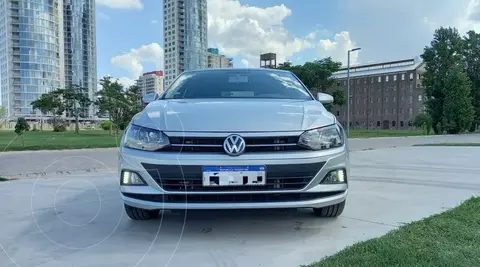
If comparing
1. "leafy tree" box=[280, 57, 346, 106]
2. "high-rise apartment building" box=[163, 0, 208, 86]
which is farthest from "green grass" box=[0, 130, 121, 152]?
"leafy tree" box=[280, 57, 346, 106]

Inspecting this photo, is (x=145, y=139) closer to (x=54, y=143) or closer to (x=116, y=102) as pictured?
(x=54, y=143)

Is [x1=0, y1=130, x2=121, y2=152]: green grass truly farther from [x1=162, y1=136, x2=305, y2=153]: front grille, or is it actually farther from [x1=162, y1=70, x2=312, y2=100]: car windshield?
[x1=162, y1=136, x2=305, y2=153]: front grille

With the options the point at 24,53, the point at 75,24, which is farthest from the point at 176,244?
the point at 24,53

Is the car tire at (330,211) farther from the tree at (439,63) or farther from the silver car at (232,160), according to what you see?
the tree at (439,63)

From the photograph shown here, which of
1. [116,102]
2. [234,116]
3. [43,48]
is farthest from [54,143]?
[43,48]

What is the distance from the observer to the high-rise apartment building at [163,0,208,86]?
34.9 meters

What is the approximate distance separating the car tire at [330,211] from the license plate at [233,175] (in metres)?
0.90

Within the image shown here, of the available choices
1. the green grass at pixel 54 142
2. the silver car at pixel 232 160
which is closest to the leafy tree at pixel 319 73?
the green grass at pixel 54 142

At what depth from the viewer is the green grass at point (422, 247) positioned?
1.94 m

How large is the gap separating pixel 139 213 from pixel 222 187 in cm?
96

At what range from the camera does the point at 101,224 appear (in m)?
2.90

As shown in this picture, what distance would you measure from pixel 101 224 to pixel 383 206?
2625 mm

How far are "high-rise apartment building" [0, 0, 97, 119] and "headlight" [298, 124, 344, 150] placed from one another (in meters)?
48.2

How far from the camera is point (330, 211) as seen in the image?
2.89 m
